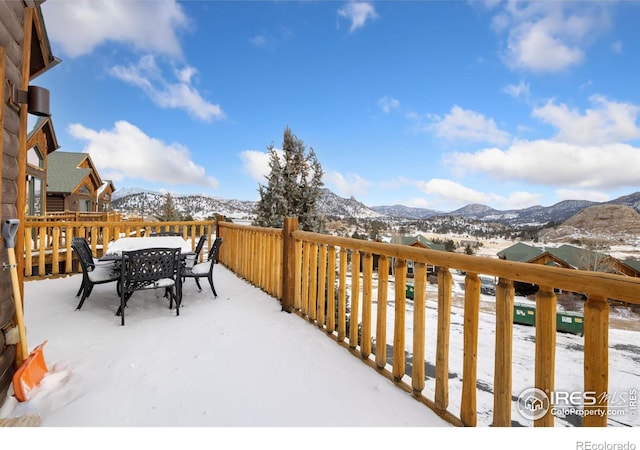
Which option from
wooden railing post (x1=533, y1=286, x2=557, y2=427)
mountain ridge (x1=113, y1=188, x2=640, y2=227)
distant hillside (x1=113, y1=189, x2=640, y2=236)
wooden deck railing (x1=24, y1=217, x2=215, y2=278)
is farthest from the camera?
mountain ridge (x1=113, y1=188, x2=640, y2=227)

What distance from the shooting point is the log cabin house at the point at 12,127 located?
6.08 feet

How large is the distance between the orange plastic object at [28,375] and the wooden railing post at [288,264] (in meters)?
2.12

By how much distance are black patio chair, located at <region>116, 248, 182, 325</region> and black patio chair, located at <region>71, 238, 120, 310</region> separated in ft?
0.99

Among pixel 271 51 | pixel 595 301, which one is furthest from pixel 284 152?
pixel 595 301

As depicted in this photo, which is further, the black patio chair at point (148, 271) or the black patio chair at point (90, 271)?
the black patio chair at point (90, 271)

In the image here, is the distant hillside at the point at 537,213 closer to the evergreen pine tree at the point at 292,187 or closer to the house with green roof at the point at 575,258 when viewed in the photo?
the house with green roof at the point at 575,258

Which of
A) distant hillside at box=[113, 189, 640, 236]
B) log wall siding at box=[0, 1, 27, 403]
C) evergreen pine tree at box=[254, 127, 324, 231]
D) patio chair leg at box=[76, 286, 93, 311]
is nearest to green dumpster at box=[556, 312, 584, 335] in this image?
log wall siding at box=[0, 1, 27, 403]

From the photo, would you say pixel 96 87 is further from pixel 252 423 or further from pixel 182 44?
pixel 252 423

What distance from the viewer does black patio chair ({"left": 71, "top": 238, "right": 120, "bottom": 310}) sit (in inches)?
136

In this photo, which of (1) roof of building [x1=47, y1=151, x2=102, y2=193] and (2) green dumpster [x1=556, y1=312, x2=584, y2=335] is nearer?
(2) green dumpster [x1=556, y1=312, x2=584, y2=335]

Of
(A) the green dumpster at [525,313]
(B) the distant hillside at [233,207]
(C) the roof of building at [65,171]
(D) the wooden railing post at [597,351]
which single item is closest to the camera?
Result: (D) the wooden railing post at [597,351]

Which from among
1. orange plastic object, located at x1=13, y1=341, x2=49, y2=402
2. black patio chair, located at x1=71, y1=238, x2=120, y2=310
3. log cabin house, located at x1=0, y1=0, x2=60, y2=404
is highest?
log cabin house, located at x1=0, y1=0, x2=60, y2=404

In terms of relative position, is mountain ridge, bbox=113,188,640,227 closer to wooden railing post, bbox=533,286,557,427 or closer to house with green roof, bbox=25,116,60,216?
house with green roof, bbox=25,116,60,216

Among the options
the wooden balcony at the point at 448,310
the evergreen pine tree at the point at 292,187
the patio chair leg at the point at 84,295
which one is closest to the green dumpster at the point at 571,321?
the wooden balcony at the point at 448,310
